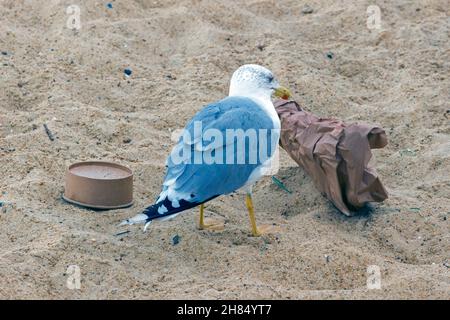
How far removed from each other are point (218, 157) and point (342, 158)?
2.04 feet

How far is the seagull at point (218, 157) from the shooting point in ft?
12.5

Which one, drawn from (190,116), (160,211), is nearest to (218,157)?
(160,211)

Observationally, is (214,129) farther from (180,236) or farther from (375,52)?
(375,52)

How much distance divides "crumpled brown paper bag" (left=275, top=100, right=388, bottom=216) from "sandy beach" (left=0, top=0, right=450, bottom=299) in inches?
4.4

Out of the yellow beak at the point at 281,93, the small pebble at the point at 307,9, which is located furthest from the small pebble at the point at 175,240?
the small pebble at the point at 307,9

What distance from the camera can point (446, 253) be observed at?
3967mm

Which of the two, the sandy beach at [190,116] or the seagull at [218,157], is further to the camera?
the seagull at [218,157]

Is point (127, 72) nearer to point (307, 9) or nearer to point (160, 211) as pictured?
point (307, 9)

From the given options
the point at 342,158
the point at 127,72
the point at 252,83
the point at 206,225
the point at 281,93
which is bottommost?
the point at 206,225

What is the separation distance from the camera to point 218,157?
3.90 metres

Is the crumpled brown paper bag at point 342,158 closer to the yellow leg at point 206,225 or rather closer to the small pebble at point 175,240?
the yellow leg at point 206,225

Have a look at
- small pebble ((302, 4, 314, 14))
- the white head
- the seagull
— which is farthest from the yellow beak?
small pebble ((302, 4, 314, 14))

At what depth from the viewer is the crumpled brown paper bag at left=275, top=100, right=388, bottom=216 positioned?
412 cm

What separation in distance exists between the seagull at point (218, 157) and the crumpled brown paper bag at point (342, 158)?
0.25 metres
